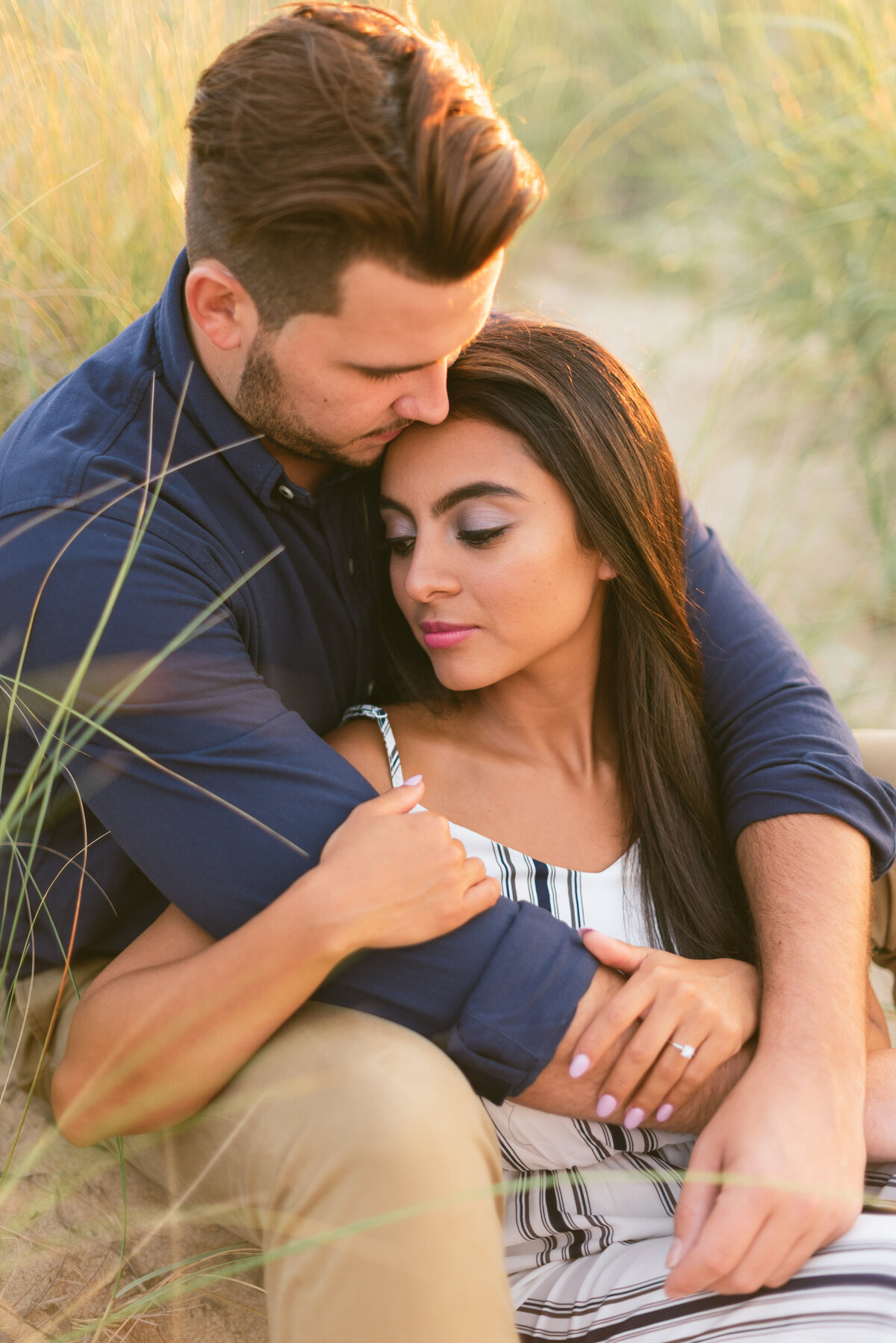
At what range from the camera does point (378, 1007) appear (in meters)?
1.69

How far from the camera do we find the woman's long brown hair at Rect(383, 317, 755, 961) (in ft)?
6.92

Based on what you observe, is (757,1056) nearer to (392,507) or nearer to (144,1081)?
(144,1081)

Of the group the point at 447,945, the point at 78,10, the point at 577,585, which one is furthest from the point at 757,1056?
the point at 78,10

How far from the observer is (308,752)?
1.75 m

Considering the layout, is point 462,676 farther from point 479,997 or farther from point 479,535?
point 479,997

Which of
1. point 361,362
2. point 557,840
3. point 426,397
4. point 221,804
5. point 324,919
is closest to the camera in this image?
point 324,919

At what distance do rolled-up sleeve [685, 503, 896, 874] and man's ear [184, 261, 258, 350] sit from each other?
109 centimetres

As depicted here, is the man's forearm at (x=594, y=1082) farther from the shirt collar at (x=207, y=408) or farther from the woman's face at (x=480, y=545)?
the shirt collar at (x=207, y=408)

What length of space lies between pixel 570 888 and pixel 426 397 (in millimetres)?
946

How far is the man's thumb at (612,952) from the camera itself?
1.82m

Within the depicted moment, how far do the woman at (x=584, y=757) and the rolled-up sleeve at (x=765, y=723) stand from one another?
7 cm

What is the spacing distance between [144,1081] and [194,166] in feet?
4.93

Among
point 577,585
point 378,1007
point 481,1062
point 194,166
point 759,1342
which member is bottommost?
point 759,1342

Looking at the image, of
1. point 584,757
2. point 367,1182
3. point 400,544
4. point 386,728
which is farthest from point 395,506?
point 367,1182
